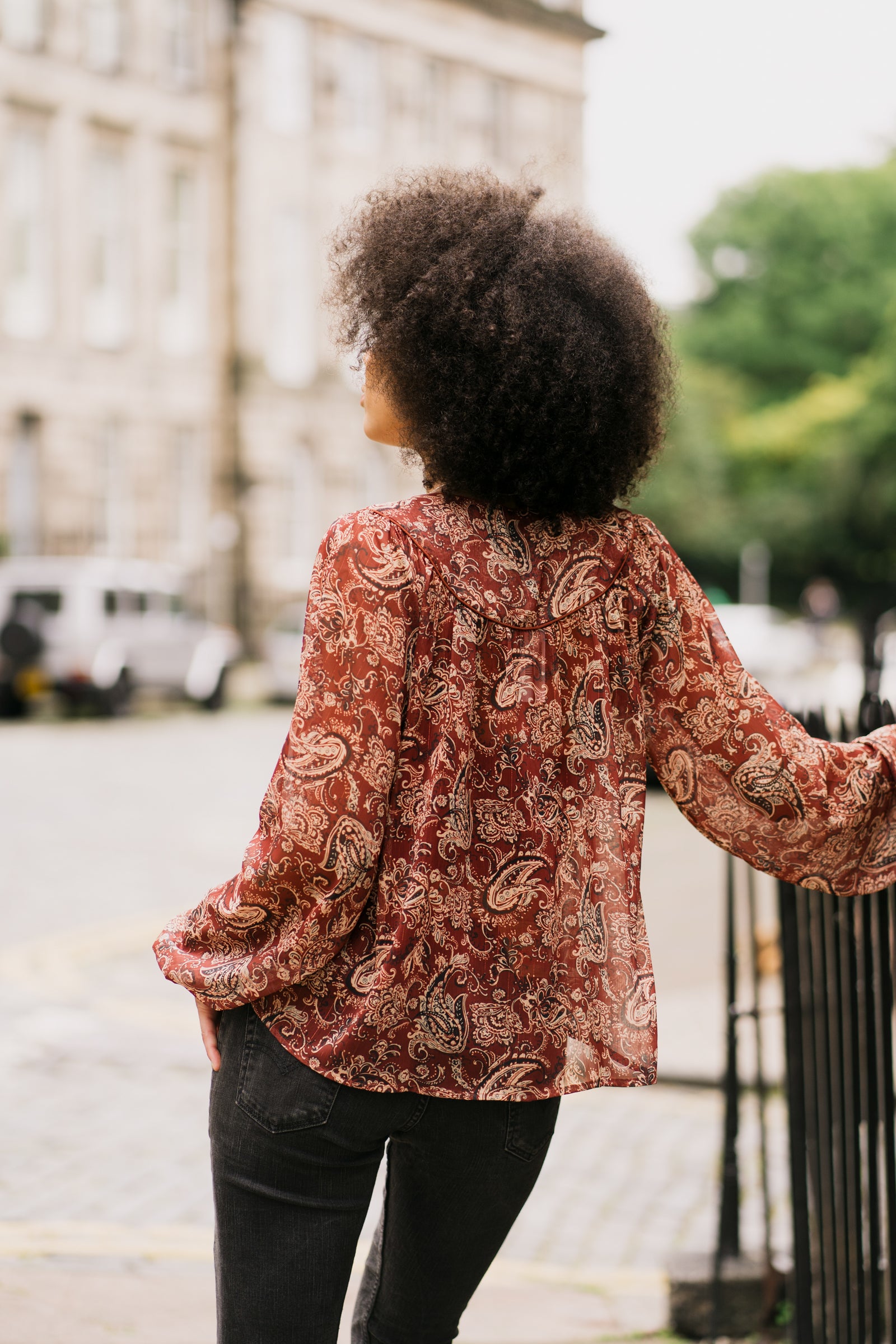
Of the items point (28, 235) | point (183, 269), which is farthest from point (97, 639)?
point (183, 269)

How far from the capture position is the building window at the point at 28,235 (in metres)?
27.0

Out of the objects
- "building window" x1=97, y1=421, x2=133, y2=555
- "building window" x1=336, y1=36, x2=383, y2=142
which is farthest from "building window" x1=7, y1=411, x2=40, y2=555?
"building window" x1=336, y1=36, x2=383, y2=142

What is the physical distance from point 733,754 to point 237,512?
95.0ft

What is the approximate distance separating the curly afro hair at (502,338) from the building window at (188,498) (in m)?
28.3

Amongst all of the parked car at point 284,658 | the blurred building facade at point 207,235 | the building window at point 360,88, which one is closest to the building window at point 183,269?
the blurred building facade at point 207,235

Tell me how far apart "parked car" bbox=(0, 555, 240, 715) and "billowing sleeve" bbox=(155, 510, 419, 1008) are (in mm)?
17008

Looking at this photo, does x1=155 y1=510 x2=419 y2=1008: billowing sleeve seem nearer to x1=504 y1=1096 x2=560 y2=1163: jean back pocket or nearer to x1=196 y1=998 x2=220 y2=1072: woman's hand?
x1=196 y1=998 x2=220 y2=1072: woman's hand

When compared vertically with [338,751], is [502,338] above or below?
above

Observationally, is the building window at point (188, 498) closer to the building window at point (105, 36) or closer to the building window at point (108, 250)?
the building window at point (108, 250)

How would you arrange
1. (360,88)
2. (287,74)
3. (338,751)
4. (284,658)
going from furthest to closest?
(360,88) → (287,74) → (284,658) → (338,751)

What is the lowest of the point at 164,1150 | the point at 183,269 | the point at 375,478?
the point at 164,1150

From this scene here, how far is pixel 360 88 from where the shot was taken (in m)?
31.9

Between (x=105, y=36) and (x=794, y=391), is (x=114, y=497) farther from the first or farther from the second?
(x=794, y=391)

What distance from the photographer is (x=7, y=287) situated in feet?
88.0
